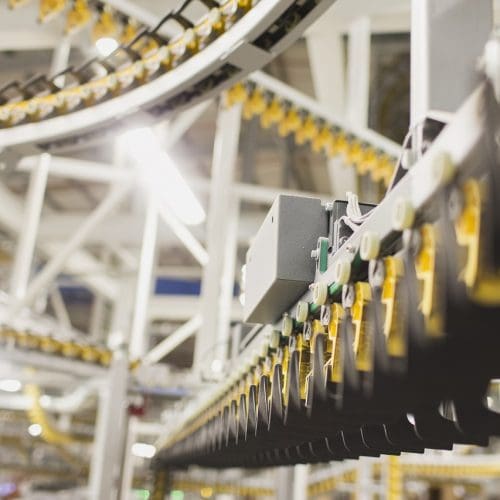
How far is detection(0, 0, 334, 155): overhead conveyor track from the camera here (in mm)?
2449

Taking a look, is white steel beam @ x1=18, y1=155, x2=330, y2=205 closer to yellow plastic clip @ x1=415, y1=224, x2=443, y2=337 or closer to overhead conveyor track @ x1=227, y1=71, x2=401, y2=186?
overhead conveyor track @ x1=227, y1=71, x2=401, y2=186

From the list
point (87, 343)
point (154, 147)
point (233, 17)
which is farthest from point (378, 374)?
point (87, 343)

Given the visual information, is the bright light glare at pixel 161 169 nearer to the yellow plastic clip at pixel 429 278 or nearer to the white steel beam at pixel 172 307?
the yellow plastic clip at pixel 429 278

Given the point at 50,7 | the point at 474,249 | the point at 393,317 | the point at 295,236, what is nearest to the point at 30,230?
the point at 50,7

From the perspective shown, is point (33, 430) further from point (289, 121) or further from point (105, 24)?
point (105, 24)

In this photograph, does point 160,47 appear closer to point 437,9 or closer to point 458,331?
point 437,9

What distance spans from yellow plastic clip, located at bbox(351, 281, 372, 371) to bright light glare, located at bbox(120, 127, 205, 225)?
378 centimetres

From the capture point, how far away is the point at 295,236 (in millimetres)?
1636

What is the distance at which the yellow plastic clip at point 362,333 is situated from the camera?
1193 millimetres

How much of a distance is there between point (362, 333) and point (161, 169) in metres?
4.08

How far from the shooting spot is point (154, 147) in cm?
500

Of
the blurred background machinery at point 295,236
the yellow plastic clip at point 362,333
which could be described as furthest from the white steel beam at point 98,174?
the yellow plastic clip at point 362,333

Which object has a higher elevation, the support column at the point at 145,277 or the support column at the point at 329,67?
the support column at the point at 329,67

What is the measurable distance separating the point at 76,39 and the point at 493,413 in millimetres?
6562
